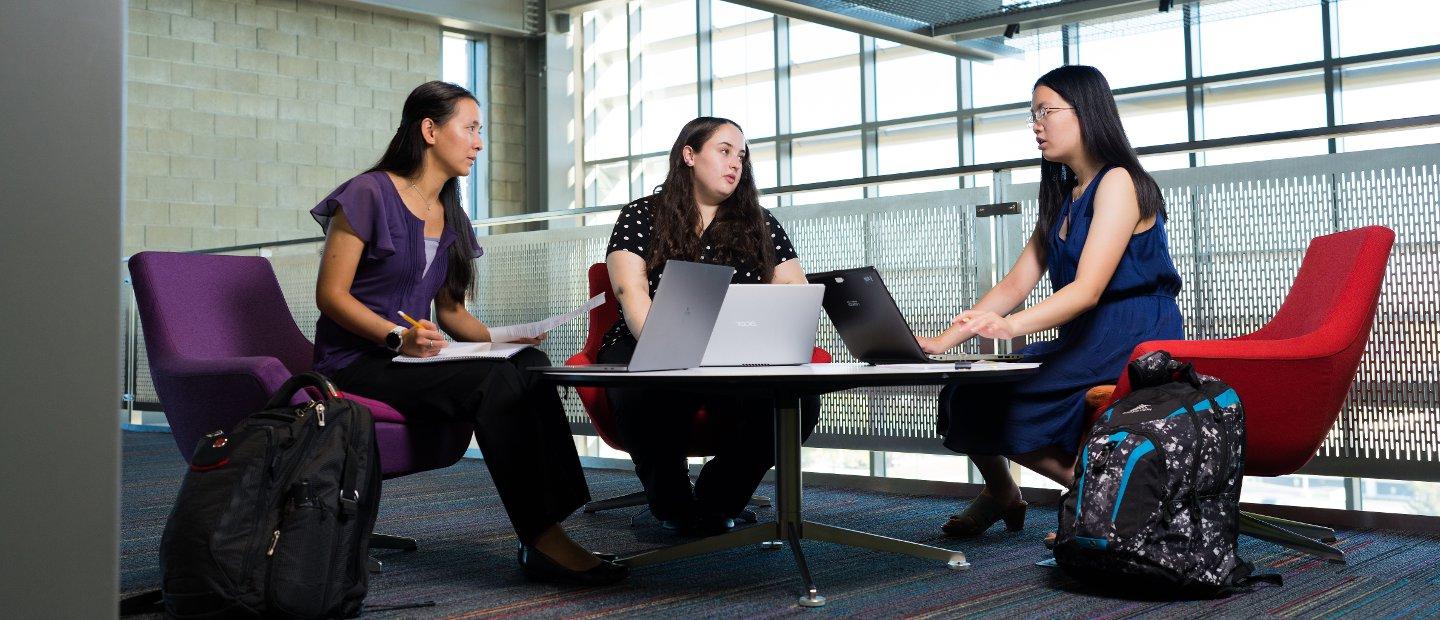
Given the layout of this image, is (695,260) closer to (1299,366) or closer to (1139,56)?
(1299,366)

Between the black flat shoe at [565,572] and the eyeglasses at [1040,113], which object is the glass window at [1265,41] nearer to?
the eyeglasses at [1040,113]

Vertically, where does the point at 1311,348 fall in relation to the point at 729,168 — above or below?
below

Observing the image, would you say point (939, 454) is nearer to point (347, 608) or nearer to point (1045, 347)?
point (1045, 347)

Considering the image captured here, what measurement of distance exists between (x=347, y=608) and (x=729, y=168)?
1366 mm

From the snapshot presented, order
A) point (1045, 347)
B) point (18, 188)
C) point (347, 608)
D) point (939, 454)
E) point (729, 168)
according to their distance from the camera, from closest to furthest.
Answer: point (18, 188) → point (347, 608) → point (1045, 347) → point (729, 168) → point (939, 454)

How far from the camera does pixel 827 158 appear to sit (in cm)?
1061

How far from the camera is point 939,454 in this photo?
3.59 metres

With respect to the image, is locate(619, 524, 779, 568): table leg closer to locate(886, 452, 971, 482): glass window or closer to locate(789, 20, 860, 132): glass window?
locate(886, 452, 971, 482): glass window

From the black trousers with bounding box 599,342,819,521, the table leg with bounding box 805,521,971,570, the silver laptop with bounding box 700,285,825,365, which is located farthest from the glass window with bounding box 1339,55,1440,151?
the silver laptop with bounding box 700,285,825,365

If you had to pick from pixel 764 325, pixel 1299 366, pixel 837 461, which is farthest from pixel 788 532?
pixel 837 461

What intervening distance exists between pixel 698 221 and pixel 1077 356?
0.91 metres

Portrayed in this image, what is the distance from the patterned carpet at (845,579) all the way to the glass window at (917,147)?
22.8 feet

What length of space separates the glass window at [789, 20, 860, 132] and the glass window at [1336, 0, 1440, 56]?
372 cm

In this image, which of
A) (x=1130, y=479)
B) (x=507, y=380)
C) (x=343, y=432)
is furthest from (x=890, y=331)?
(x=343, y=432)
